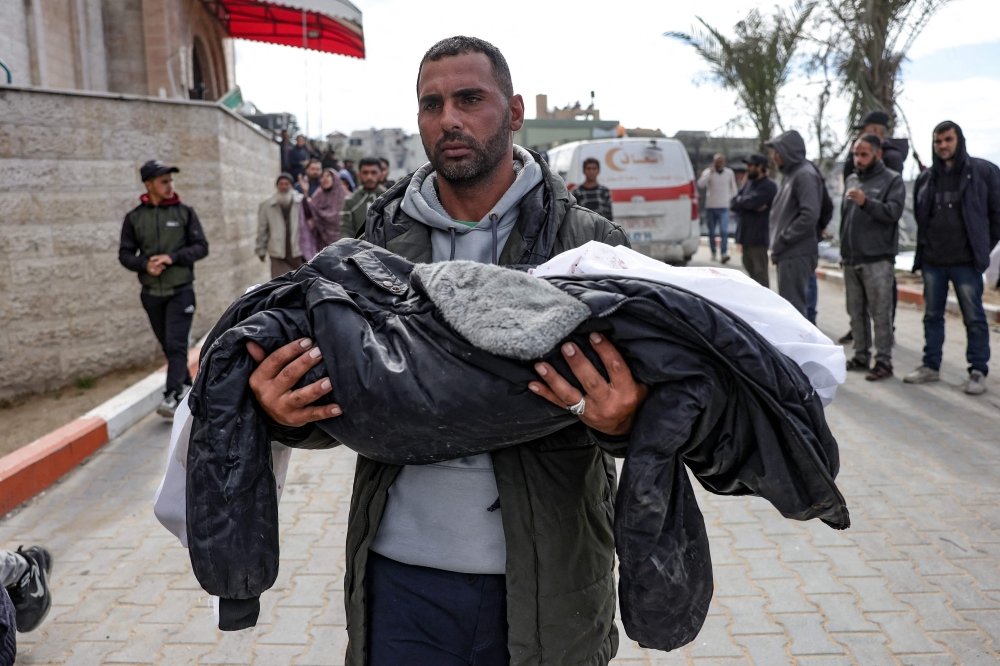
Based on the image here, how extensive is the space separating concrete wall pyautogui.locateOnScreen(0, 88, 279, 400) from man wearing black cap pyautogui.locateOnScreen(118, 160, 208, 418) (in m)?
1.53

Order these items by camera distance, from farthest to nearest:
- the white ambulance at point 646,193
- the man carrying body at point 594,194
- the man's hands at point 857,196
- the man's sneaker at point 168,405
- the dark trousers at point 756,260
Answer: the white ambulance at point 646,193
the man carrying body at point 594,194
the dark trousers at point 756,260
the man's hands at point 857,196
the man's sneaker at point 168,405

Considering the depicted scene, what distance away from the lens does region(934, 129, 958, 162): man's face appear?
22.9 feet

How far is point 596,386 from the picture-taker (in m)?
1.65

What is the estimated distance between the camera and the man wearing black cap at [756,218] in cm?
972

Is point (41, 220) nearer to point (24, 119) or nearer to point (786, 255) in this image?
point (24, 119)

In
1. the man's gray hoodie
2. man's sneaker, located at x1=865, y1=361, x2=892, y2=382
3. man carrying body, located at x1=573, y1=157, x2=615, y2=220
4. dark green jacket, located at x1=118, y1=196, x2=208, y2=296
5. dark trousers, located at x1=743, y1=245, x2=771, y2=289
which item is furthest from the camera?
man carrying body, located at x1=573, y1=157, x2=615, y2=220

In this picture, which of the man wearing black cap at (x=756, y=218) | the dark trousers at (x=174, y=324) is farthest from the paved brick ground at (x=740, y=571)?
the man wearing black cap at (x=756, y=218)

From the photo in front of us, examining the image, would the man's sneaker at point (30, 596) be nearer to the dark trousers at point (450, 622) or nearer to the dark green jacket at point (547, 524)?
the dark green jacket at point (547, 524)

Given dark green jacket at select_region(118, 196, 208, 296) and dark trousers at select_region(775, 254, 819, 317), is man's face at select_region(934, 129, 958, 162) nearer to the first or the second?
dark trousers at select_region(775, 254, 819, 317)

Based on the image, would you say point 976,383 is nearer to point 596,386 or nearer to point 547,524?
point 547,524

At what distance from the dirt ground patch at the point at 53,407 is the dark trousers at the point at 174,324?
3.51ft

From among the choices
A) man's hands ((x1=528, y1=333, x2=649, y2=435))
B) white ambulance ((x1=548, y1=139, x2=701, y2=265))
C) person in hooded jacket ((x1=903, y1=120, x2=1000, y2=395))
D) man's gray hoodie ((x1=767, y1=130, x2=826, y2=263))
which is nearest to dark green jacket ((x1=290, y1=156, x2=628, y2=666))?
man's hands ((x1=528, y1=333, x2=649, y2=435))

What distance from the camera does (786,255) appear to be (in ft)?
27.0

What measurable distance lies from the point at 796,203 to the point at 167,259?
5.83m
